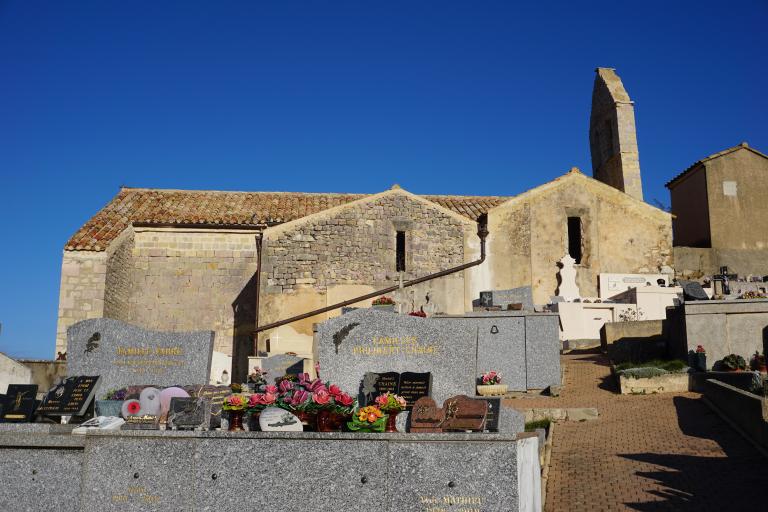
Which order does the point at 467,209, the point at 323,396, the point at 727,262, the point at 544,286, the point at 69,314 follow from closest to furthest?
1. the point at 323,396
2. the point at 69,314
3. the point at 544,286
4. the point at 727,262
5. the point at 467,209

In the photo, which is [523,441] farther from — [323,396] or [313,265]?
[313,265]

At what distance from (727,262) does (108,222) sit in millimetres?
20949

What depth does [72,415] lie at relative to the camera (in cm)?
912

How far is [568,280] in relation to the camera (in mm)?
24109

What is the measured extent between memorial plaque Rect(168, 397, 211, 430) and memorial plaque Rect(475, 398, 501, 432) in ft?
9.55

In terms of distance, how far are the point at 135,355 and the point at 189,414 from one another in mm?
2577

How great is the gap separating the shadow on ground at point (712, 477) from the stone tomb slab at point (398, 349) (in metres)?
2.38

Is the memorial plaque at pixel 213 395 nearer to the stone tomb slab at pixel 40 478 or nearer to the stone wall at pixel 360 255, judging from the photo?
the stone tomb slab at pixel 40 478

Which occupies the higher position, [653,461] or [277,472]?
[277,472]

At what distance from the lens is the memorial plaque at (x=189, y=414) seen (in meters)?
7.93

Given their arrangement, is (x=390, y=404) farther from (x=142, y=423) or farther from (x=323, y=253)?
(x=323, y=253)

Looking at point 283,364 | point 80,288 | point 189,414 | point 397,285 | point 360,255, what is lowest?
point 189,414

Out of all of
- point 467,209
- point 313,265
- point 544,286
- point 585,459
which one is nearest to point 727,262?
point 544,286

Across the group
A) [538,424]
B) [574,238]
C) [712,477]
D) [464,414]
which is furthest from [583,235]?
[464,414]
